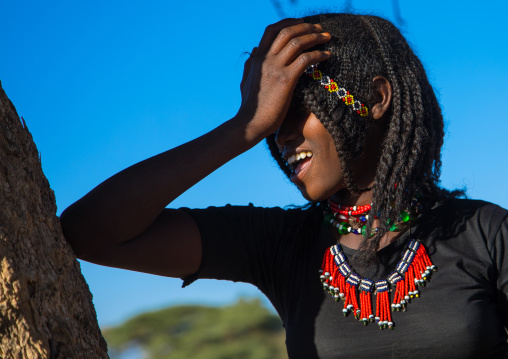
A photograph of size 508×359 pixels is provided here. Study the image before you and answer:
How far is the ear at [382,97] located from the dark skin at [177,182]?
0.34m

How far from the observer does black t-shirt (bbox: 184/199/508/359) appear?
2.71 m

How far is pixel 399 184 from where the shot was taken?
306 cm

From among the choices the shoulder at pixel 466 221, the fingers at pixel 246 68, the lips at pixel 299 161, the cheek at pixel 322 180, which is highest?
the fingers at pixel 246 68

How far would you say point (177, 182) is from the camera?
254cm

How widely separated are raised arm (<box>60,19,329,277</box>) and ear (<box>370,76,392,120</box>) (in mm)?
363

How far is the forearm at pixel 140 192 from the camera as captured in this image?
246 cm

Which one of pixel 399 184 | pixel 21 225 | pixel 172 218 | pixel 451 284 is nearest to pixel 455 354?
pixel 451 284

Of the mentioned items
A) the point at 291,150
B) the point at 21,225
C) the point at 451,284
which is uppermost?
the point at 291,150

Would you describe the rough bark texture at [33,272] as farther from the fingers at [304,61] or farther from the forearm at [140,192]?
the fingers at [304,61]

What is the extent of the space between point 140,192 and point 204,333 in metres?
15.1

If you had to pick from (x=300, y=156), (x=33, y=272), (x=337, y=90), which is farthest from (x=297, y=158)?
(x=33, y=272)

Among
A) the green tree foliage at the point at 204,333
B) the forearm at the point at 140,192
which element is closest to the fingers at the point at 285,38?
the forearm at the point at 140,192

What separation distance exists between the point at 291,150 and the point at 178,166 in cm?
65

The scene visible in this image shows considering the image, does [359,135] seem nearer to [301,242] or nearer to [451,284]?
[301,242]
